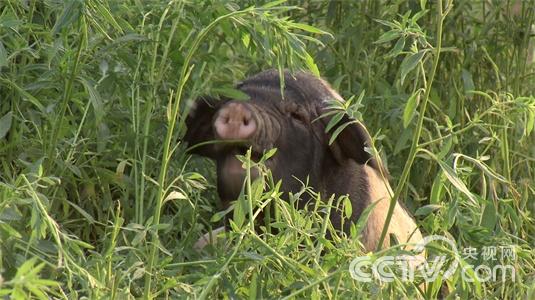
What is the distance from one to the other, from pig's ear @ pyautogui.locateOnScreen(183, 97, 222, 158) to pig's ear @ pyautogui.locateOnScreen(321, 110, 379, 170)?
424mm

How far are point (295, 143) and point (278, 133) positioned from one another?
0.11 metres

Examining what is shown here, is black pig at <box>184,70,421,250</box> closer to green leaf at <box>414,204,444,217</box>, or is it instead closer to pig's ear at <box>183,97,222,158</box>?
pig's ear at <box>183,97,222,158</box>

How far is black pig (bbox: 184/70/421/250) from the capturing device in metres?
5.07

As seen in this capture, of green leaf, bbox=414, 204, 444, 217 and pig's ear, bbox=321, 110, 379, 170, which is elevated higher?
green leaf, bbox=414, 204, 444, 217

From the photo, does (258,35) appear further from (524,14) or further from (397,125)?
(524,14)

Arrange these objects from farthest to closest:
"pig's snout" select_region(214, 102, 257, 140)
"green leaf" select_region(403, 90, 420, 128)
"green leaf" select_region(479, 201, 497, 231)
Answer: "pig's snout" select_region(214, 102, 257, 140), "green leaf" select_region(479, 201, 497, 231), "green leaf" select_region(403, 90, 420, 128)

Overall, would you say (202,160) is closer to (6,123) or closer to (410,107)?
(6,123)

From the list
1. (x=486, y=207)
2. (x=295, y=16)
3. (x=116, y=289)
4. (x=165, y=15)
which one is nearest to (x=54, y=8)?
(x=165, y=15)

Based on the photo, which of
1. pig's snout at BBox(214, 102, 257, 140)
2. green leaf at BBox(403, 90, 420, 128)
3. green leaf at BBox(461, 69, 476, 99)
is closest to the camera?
green leaf at BBox(403, 90, 420, 128)

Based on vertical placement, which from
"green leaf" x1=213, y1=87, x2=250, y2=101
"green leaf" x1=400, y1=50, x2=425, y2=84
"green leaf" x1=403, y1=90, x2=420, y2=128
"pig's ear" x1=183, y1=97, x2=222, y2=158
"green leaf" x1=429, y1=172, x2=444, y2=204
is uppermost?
"green leaf" x1=400, y1=50, x2=425, y2=84

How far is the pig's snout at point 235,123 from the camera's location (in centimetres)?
503

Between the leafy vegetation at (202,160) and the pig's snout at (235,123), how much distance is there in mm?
56

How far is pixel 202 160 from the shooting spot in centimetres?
580

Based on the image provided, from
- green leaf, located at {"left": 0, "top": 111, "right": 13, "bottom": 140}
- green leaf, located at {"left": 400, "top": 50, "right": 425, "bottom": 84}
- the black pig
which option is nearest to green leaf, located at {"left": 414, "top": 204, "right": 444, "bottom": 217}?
green leaf, located at {"left": 400, "top": 50, "right": 425, "bottom": 84}
